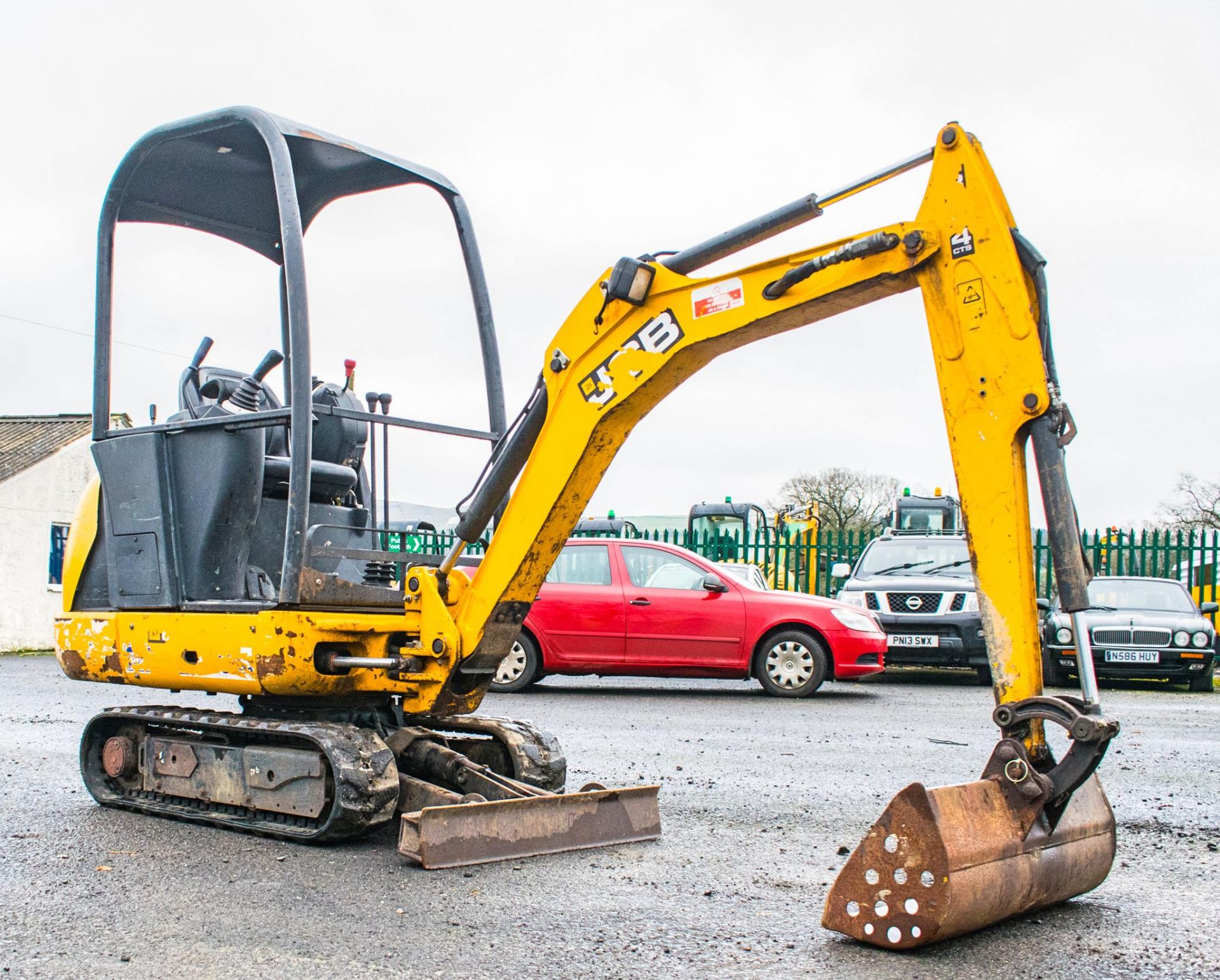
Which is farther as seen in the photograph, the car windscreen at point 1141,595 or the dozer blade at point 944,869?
the car windscreen at point 1141,595

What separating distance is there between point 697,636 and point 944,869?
31.3 feet

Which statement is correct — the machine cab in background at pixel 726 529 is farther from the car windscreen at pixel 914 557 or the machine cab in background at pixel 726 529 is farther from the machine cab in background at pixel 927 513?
the car windscreen at pixel 914 557

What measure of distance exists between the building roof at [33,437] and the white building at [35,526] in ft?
0.09

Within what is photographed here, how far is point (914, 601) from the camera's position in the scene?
1598 centimetres

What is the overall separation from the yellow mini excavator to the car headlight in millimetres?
7349

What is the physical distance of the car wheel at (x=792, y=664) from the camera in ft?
43.6

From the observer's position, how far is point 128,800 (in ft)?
20.7

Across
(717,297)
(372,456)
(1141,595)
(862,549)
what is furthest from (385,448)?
(862,549)

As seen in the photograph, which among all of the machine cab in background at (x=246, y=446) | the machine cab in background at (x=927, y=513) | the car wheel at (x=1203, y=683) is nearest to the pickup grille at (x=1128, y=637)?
the car wheel at (x=1203, y=683)

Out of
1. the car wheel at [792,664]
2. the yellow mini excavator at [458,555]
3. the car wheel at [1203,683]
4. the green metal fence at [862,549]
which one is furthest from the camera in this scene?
the green metal fence at [862,549]

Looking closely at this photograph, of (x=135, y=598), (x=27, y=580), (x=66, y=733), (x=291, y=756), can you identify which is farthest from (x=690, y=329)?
(x=27, y=580)

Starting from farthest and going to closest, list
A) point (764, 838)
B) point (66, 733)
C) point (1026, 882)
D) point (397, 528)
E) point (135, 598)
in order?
point (66, 733) < point (397, 528) < point (135, 598) < point (764, 838) < point (1026, 882)

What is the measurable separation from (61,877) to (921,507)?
21.6 meters

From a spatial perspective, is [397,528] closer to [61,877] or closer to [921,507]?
[61,877]
